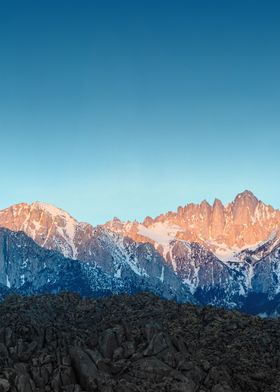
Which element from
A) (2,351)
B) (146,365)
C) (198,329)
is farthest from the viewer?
(198,329)

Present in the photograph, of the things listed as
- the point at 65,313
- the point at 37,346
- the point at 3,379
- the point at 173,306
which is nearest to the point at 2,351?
the point at 37,346

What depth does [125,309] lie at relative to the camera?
132m

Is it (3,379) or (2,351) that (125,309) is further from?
(3,379)

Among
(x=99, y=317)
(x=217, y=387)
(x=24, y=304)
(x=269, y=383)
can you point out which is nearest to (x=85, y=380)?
(x=217, y=387)

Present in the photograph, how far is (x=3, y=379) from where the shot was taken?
7956cm

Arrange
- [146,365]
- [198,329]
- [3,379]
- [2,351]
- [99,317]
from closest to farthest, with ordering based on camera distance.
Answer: [3,379]
[146,365]
[2,351]
[198,329]
[99,317]

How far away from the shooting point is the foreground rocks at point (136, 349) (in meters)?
82.7

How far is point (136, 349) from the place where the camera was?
95.6 meters

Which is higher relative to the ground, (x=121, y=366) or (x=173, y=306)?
(x=173, y=306)

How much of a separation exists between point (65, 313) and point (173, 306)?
23821 millimetres

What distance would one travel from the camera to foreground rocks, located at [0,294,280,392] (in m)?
82.7

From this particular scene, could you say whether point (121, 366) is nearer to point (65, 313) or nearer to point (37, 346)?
point (37, 346)

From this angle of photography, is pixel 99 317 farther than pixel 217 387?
Yes

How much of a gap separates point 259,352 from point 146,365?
78.9 ft
